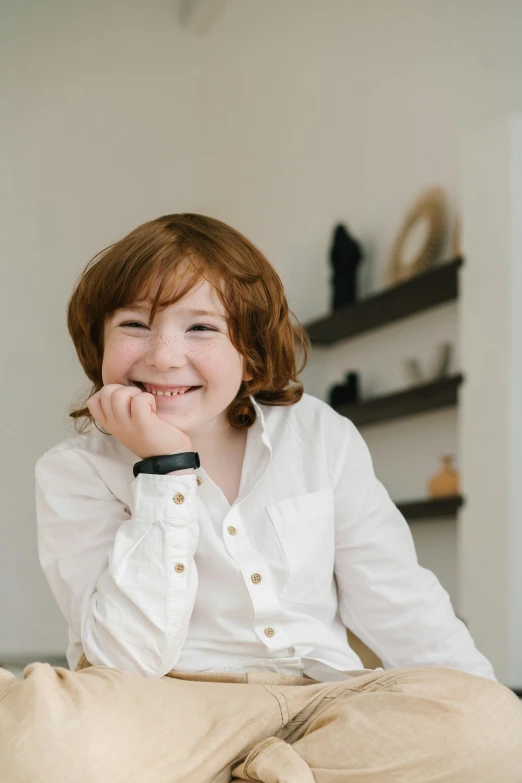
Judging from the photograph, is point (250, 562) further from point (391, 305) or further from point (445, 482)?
point (391, 305)

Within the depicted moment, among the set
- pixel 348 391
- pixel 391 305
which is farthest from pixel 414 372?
pixel 348 391

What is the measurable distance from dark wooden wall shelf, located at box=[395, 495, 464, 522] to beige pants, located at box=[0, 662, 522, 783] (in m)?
2.03

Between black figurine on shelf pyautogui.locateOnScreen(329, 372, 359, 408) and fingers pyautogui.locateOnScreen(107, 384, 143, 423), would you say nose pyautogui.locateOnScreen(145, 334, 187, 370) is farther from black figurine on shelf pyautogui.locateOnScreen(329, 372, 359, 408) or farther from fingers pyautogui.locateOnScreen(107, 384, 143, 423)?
black figurine on shelf pyautogui.locateOnScreen(329, 372, 359, 408)

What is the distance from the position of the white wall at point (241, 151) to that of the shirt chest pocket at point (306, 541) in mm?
2166

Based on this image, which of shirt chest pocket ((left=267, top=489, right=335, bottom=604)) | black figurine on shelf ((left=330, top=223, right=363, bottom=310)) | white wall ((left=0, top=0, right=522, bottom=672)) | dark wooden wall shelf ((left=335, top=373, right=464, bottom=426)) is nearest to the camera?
shirt chest pocket ((left=267, top=489, right=335, bottom=604))

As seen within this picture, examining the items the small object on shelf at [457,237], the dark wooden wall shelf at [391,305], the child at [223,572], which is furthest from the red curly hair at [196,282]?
the small object on shelf at [457,237]

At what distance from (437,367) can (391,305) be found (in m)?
0.38

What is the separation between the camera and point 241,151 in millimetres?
5188

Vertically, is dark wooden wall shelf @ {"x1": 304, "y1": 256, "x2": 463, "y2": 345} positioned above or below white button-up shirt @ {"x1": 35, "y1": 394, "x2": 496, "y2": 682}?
above

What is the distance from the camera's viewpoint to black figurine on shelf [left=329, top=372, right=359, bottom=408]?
13.3 feet

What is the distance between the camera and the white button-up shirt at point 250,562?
118cm

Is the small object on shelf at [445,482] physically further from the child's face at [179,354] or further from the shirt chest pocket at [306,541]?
the child's face at [179,354]

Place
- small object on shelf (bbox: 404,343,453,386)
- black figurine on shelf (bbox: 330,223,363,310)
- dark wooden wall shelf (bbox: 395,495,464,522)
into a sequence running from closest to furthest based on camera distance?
dark wooden wall shelf (bbox: 395,495,464,522) → small object on shelf (bbox: 404,343,453,386) → black figurine on shelf (bbox: 330,223,363,310)

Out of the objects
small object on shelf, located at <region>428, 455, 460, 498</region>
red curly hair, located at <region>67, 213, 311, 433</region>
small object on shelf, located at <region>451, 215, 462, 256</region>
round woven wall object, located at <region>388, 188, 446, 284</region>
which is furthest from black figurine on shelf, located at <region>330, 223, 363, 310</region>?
red curly hair, located at <region>67, 213, 311, 433</region>
